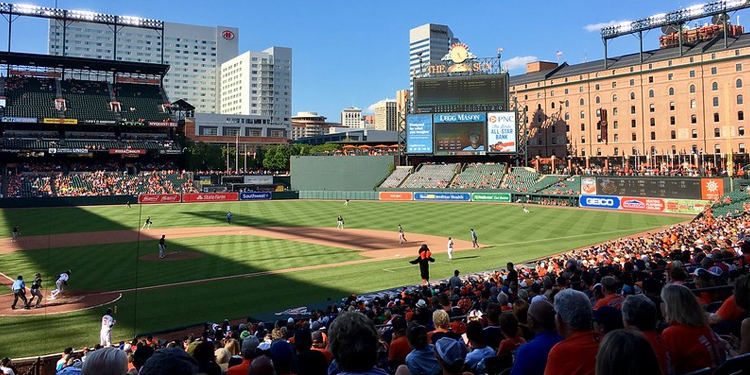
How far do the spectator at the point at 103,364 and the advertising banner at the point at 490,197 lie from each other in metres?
72.8

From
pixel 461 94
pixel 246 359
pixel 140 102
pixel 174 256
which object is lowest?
pixel 174 256

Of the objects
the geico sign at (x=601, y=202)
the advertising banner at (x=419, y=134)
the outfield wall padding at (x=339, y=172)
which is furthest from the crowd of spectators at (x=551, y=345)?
the outfield wall padding at (x=339, y=172)

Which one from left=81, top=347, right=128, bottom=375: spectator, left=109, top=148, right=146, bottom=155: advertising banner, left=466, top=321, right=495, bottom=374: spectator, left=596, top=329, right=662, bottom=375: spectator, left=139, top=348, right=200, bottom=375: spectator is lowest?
left=466, top=321, right=495, bottom=374: spectator

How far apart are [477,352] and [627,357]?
2.92 metres

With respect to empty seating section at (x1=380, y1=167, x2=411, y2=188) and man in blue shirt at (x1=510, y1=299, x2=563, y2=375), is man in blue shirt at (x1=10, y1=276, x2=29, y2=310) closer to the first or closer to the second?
man in blue shirt at (x1=510, y1=299, x2=563, y2=375)

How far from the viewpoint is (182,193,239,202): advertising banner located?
3061 inches

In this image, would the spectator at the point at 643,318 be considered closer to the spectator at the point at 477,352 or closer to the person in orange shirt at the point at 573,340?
the person in orange shirt at the point at 573,340

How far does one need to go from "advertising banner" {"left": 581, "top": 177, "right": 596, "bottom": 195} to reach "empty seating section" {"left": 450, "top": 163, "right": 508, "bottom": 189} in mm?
14235

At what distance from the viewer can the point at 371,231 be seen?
4672 centimetres

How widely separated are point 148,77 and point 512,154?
73244 mm

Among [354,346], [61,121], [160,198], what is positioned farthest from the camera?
[61,121]

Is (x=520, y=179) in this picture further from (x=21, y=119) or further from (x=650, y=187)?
(x=21, y=119)

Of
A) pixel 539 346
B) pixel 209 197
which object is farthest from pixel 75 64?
pixel 539 346

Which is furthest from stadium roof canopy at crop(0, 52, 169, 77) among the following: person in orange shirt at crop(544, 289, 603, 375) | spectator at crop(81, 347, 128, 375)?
person in orange shirt at crop(544, 289, 603, 375)
